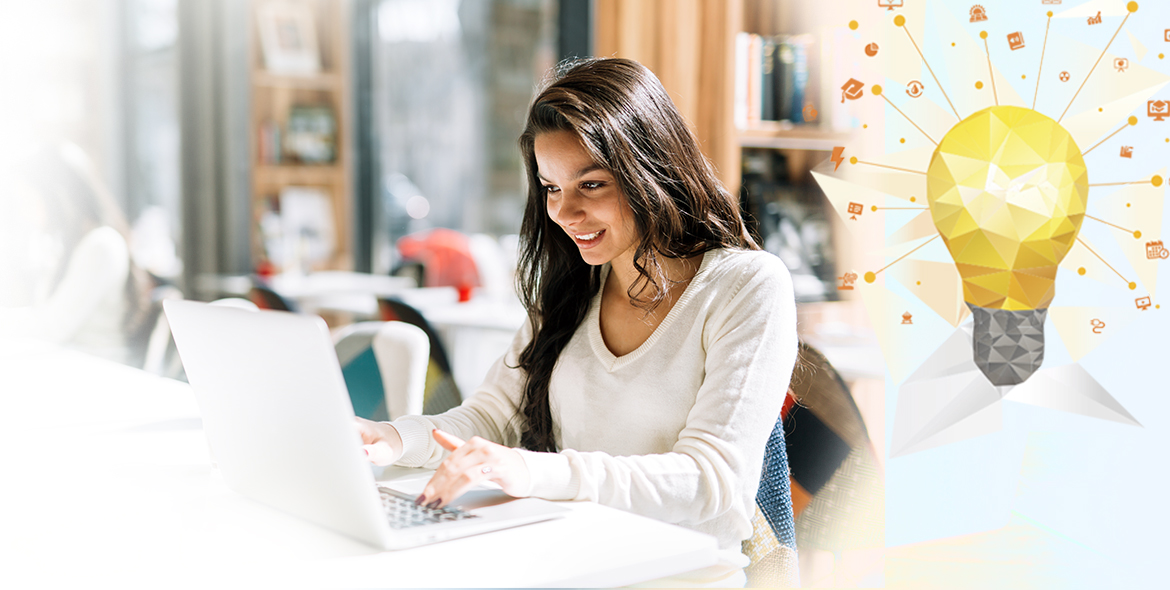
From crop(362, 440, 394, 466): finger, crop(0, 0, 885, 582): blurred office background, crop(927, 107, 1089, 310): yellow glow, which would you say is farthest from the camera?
crop(0, 0, 885, 582): blurred office background

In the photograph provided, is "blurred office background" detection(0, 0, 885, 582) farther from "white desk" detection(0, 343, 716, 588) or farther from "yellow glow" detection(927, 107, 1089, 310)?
"white desk" detection(0, 343, 716, 588)

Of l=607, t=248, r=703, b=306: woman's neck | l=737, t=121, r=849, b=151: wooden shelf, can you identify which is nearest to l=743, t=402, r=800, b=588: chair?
l=607, t=248, r=703, b=306: woman's neck

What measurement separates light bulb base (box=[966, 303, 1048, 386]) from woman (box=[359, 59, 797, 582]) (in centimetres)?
72

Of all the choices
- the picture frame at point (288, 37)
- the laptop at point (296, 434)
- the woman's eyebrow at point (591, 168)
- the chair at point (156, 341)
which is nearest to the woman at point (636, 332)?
the woman's eyebrow at point (591, 168)

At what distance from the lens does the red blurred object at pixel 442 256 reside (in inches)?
184

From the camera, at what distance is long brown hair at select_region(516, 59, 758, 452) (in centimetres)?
129

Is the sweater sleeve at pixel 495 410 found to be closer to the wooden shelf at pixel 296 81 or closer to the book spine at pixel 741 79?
the book spine at pixel 741 79

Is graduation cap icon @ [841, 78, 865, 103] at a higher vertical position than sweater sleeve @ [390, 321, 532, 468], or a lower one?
higher

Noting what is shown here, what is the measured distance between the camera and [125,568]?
0.90 m

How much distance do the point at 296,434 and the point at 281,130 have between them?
453cm

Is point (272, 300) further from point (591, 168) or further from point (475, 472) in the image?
point (475, 472)

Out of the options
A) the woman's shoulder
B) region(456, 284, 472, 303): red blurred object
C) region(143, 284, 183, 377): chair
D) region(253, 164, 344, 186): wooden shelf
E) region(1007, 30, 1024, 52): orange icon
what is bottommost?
region(143, 284, 183, 377): chair

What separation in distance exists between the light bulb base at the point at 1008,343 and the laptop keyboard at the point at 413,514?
4.19ft

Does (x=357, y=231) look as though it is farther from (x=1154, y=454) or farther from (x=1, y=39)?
(x=1154, y=454)
